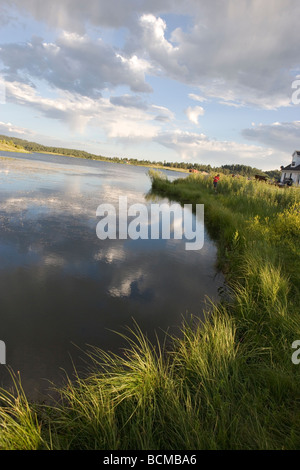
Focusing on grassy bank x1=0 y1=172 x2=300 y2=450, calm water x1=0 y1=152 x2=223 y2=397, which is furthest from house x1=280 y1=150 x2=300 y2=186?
grassy bank x1=0 y1=172 x2=300 y2=450

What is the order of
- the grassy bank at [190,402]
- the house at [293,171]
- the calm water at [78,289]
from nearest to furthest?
the grassy bank at [190,402]
the calm water at [78,289]
the house at [293,171]

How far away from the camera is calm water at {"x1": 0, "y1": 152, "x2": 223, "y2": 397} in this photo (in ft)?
13.8

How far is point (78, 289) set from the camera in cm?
617

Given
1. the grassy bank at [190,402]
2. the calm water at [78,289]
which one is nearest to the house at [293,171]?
the calm water at [78,289]

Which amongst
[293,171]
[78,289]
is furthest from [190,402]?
[293,171]

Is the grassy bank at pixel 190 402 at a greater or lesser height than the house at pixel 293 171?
lesser

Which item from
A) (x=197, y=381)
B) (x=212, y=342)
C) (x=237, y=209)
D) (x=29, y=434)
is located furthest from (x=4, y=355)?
(x=237, y=209)

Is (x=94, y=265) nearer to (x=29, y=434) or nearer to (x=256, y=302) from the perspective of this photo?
(x=256, y=302)

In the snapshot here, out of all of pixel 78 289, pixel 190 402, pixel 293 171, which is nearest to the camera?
pixel 190 402

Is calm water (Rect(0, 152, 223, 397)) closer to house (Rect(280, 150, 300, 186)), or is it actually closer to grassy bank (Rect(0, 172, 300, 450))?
grassy bank (Rect(0, 172, 300, 450))

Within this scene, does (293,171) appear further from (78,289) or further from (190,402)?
(190,402)

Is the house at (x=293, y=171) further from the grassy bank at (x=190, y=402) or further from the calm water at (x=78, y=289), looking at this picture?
the grassy bank at (x=190, y=402)

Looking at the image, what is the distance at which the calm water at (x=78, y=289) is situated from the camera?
4.20m

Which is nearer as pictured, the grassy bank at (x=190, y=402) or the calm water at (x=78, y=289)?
the grassy bank at (x=190, y=402)
